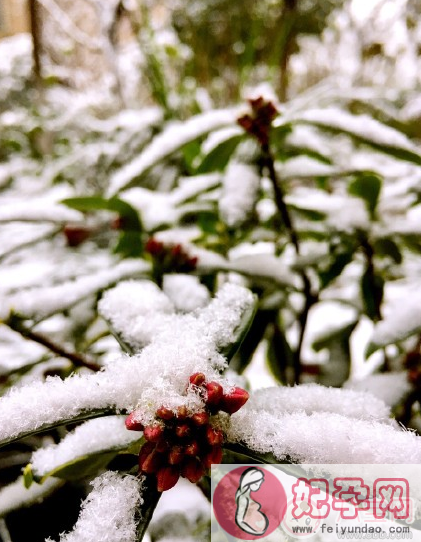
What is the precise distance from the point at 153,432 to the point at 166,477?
39mm

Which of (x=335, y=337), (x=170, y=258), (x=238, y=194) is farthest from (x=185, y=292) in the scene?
(x=335, y=337)

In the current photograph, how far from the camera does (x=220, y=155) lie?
82cm

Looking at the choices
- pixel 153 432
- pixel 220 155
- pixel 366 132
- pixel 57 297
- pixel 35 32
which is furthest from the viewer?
pixel 35 32

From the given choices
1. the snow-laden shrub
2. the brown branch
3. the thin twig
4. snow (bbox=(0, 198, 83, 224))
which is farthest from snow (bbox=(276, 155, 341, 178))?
the brown branch

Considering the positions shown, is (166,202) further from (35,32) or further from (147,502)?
(35,32)

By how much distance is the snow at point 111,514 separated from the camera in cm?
31

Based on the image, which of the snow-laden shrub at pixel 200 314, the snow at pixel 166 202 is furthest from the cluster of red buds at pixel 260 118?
the snow at pixel 166 202

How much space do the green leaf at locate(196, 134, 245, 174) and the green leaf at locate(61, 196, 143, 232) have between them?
181mm

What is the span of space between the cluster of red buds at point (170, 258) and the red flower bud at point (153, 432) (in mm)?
386

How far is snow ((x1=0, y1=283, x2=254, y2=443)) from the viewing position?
1.10 ft

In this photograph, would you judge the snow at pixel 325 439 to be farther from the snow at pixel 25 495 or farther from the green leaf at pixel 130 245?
the green leaf at pixel 130 245

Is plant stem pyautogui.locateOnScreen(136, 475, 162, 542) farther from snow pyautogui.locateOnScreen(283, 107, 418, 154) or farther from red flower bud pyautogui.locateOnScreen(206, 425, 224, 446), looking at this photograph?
snow pyautogui.locateOnScreen(283, 107, 418, 154)

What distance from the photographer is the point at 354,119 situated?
2.40 ft

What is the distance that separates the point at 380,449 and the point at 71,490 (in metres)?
0.36
